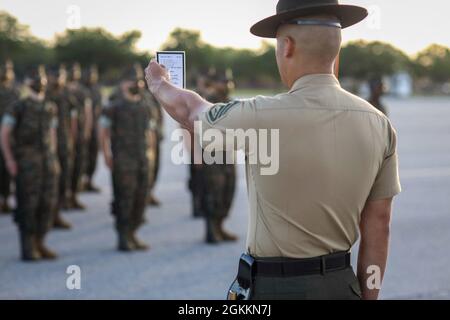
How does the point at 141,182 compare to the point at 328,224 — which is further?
the point at 141,182

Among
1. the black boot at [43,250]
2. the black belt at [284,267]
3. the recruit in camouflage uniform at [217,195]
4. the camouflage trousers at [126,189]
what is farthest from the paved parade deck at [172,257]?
the black belt at [284,267]

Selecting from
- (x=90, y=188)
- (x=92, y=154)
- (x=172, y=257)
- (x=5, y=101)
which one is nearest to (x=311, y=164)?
(x=172, y=257)

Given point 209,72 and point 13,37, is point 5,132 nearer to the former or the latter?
point 209,72

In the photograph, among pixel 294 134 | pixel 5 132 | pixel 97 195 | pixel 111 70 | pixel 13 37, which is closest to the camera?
pixel 294 134

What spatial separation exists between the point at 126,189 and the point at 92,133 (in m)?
4.61

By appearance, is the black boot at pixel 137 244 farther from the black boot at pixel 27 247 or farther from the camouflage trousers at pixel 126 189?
the black boot at pixel 27 247

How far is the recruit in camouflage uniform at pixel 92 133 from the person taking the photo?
11.6m

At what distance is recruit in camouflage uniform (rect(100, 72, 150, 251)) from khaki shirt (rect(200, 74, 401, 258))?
17.0 feet

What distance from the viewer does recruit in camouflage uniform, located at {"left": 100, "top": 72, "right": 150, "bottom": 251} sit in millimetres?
7418

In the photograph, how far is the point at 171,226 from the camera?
28.5ft

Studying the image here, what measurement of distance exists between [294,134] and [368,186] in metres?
0.34

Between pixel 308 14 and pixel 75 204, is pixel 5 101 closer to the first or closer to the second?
pixel 75 204

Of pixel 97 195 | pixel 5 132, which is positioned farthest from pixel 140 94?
pixel 97 195

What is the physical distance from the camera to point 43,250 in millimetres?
6988
